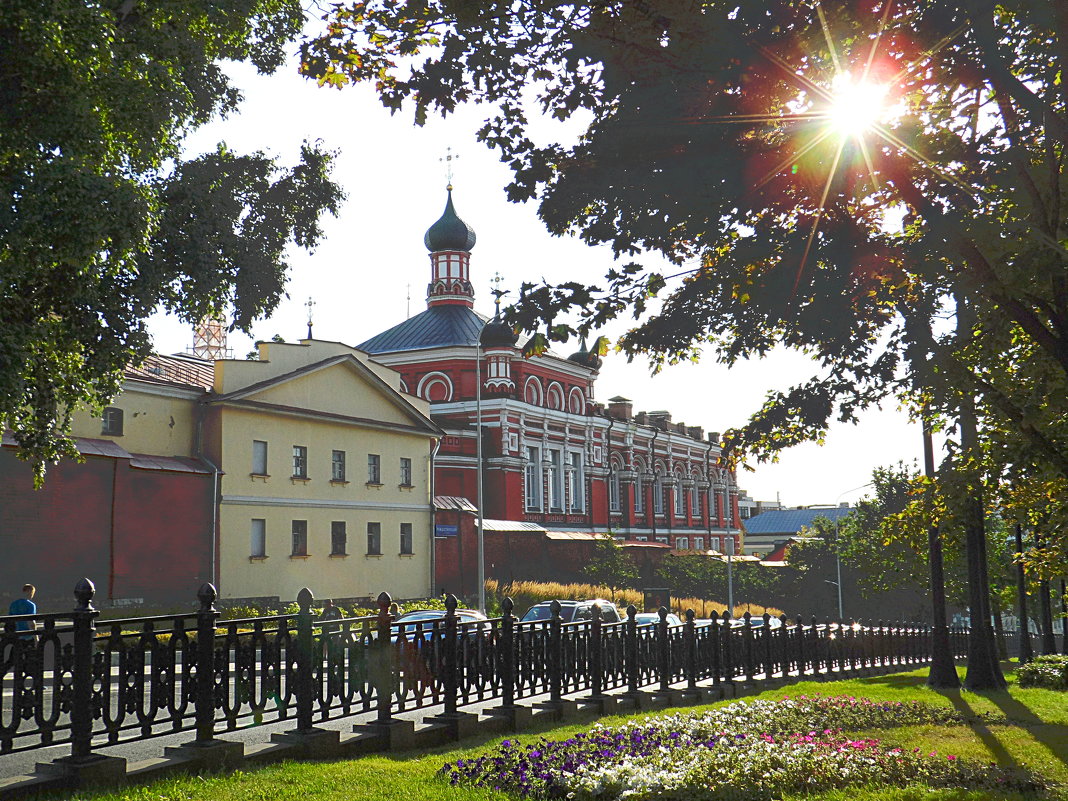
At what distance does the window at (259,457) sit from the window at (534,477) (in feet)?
71.8

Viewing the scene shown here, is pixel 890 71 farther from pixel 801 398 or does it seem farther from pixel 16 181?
pixel 16 181

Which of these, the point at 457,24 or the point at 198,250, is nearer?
the point at 457,24

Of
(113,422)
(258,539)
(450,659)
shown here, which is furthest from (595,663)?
(258,539)

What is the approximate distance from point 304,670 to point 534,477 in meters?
45.9

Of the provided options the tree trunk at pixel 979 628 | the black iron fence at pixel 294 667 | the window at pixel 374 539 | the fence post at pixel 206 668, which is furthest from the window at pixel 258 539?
the fence post at pixel 206 668

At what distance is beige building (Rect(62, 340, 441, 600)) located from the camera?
31.0 metres

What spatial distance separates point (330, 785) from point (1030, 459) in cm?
840

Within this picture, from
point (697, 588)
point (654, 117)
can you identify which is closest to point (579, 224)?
point (654, 117)

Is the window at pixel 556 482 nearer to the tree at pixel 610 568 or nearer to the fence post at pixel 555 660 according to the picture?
the tree at pixel 610 568

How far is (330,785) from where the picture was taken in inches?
288

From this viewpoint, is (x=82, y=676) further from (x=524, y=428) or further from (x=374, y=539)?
(x=524, y=428)

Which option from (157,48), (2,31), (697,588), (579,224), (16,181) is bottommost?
(697,588)

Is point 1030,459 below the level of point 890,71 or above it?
below

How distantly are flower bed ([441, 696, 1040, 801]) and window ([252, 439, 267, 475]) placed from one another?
85.3 ft
